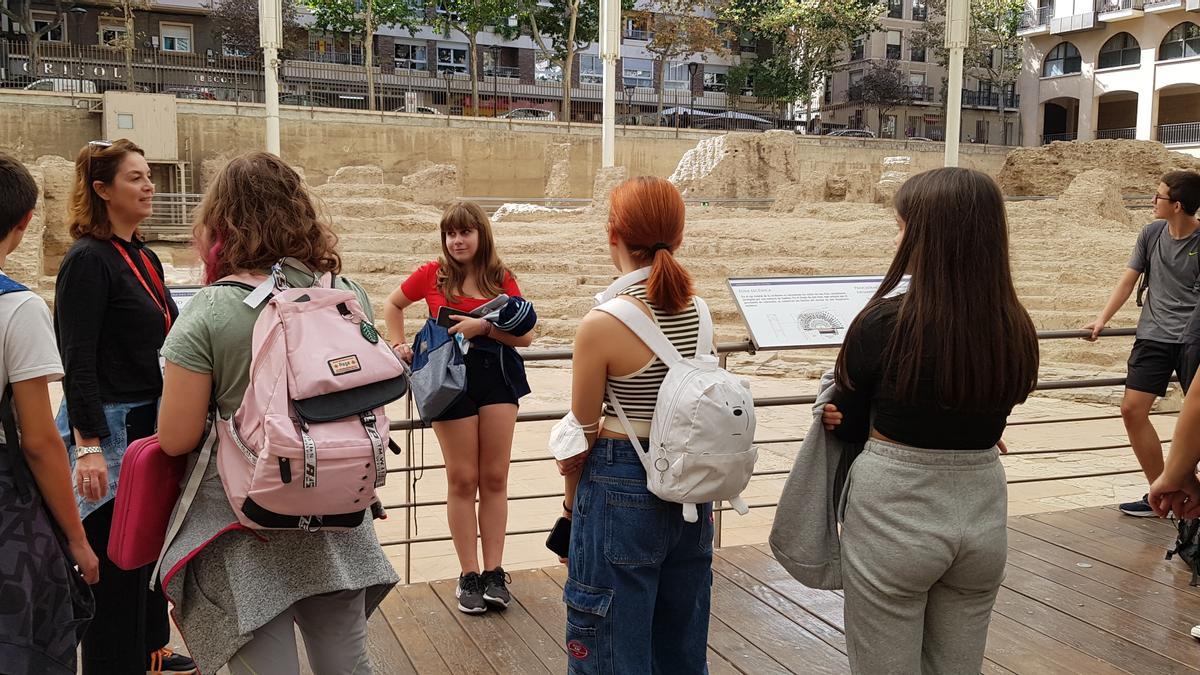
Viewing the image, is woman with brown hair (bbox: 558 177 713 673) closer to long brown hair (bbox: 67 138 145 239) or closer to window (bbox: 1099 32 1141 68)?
long brown hair (bbox: 67 138 145 239)

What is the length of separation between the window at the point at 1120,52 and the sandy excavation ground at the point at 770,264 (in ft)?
50.4

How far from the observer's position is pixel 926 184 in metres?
2.25

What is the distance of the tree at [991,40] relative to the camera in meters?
44.6

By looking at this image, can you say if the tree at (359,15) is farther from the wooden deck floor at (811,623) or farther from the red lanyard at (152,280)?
the red lanyard at (152,280)

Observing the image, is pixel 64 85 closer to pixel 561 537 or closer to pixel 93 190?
pixel 93 190

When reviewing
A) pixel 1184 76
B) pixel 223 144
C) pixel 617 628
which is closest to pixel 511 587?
pixel 617 628

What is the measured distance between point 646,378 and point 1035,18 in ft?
159

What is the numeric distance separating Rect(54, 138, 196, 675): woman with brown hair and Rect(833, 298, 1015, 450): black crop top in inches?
76.0

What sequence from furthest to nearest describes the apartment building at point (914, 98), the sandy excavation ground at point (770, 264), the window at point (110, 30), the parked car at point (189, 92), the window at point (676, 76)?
the window at point (676, 76), the apartment building at point (914, 98), the window at point (110, 30), the parked car at point (189, 92), the sandy excavation ground at point (770, 264)

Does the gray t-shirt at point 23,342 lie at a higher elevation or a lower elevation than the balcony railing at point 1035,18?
lower

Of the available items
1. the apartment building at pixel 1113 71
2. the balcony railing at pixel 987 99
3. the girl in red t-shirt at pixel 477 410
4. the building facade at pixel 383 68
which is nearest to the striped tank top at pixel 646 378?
the girl in red t-shirt at pixel 477 410

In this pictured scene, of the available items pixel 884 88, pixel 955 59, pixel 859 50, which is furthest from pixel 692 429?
pixel 859 50

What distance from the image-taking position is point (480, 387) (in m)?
3.64

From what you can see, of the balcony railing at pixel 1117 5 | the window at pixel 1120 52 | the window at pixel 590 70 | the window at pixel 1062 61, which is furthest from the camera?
the window at pixel 590 70
